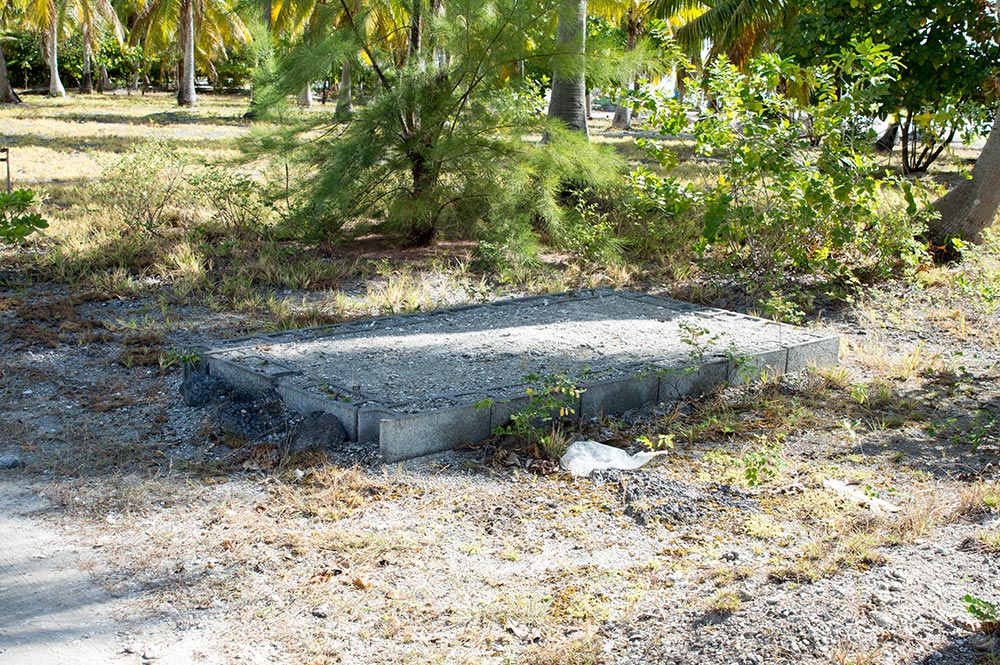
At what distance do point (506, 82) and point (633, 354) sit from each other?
434 centimetres

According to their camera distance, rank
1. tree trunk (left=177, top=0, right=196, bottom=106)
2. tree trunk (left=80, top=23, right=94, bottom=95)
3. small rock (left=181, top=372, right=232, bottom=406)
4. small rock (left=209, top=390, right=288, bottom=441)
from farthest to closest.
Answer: tree trunk (left=80, top=23, right=94, bottom=95), tree trunk (left=177, top=0, right=196, bottom=106), small rock (left=181, top=372, right=232, bottom=406), small rock (left=209, top=390, right=288, bottom=441)

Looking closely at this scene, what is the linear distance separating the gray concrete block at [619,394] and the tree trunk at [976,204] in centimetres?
553

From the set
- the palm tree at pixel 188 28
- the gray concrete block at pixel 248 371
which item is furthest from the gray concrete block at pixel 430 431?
the palm tree at pixel 188 28

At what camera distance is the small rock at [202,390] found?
5750mm

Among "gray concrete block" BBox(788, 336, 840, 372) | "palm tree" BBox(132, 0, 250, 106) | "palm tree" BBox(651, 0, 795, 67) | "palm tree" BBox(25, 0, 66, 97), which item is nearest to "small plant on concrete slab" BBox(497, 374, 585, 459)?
"gray concrete block" BBox(788, 336, 840, 372)

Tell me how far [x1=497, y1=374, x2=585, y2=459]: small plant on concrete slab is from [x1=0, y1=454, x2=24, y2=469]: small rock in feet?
7.62

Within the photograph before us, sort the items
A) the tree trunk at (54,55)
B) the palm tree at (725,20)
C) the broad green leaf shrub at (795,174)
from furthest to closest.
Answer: the tree trunk at (54,55) < the palm tree at (725,20) < the broad green leaf shrub at (795,174)

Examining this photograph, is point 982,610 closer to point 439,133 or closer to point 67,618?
point 67,618

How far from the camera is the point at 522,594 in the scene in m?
3.80

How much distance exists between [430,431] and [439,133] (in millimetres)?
4533

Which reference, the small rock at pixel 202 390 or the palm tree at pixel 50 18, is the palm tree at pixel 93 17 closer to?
the palm tree at pixel 50 18

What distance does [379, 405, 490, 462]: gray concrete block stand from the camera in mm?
5000

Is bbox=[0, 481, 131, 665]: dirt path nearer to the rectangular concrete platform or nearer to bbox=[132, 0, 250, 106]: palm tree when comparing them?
the rectangular concrete platform

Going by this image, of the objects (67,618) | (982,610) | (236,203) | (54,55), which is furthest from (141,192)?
(54,55)
